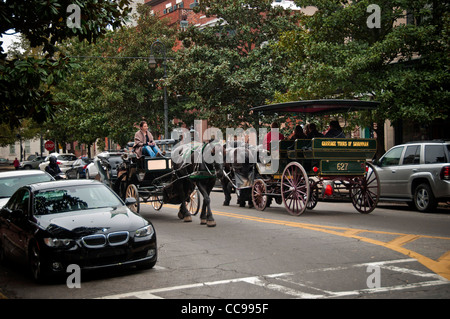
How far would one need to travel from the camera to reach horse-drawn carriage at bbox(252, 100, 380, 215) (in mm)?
14156

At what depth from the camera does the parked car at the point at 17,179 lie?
1356 cm

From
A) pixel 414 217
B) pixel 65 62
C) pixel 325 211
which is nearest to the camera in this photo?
pixel 65 62

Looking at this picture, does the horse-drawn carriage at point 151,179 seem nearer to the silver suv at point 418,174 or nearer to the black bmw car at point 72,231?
the black bmw car at point 72,231

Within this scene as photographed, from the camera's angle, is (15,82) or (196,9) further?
(196,9)

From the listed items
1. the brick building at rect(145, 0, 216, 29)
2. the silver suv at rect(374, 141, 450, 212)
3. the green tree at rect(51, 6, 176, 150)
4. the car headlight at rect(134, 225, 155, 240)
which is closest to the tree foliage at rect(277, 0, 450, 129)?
the silver suv at rect(374, 141, 450, 212)

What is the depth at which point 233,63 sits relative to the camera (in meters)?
29.9

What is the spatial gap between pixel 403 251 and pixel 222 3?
2302 centimetres

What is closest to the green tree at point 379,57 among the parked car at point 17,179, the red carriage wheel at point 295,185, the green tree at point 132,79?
the red carriage wheel at point 295,185

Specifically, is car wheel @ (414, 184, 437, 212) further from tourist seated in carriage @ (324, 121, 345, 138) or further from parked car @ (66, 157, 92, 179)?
parked car @ (66, 157, 92, 179)

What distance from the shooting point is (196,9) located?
3039 centimetres

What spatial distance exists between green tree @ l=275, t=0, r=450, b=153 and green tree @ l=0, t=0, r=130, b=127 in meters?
12.8

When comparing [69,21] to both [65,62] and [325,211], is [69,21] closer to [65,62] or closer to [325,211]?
[65,62]

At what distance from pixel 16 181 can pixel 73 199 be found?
5.46 meters
